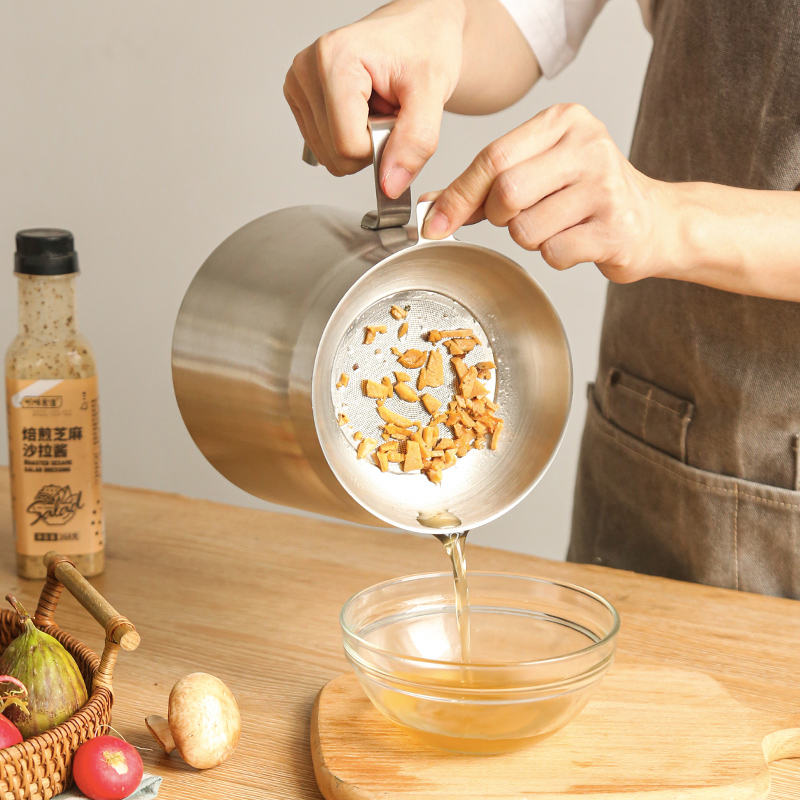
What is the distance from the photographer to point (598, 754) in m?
0.85

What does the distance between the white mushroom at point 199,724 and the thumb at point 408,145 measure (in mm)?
406

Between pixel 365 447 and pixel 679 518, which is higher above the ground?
pixel 365 447

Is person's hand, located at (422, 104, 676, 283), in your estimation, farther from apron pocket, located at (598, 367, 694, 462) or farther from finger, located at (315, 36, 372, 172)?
apron pocket, located at (598, 367, 694, 462)

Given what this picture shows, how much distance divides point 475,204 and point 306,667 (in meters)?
0.46

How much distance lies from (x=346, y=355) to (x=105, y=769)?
359mm

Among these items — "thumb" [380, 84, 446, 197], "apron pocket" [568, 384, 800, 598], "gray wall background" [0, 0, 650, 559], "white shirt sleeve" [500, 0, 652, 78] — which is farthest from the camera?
"gray wall background" [0, 0, 650, 559]

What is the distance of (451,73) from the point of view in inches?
38.1

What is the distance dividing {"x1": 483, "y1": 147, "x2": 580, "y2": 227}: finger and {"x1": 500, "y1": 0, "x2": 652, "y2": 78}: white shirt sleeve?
1.71 feet

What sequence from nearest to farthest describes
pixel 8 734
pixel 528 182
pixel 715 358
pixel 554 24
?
pixel 8 734 → pixel 528 182 → pixel 715 358 → pixel 554 24

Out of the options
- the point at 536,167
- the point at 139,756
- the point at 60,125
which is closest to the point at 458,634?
the point at 139,756

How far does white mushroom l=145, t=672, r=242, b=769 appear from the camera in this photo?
2.67ft

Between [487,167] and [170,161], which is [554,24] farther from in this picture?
[170,161]

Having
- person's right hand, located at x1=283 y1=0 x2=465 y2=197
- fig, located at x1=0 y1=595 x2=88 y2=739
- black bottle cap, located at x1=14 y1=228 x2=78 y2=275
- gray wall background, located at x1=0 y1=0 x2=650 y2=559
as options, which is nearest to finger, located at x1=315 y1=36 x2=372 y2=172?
person's right hand, located at x1=283 y1=0 x2=465 y2=197

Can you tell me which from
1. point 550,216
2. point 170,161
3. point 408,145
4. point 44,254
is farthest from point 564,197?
point 170,161
